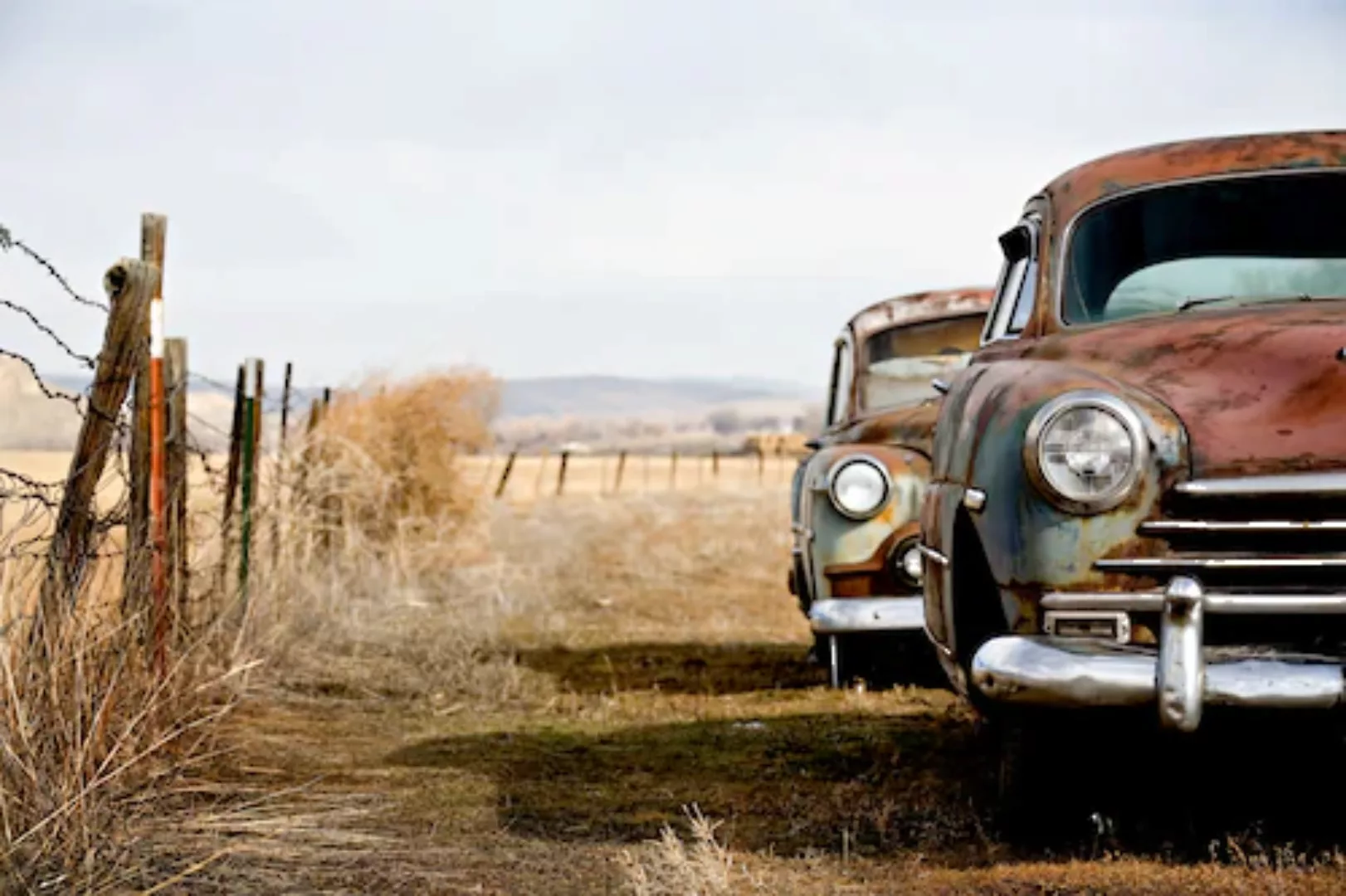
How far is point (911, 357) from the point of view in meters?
9.99

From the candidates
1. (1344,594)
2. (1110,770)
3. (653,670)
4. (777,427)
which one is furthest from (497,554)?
(777,427)

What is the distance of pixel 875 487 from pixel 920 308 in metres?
1.92

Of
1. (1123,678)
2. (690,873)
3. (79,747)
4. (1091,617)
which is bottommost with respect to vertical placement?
(690,873)

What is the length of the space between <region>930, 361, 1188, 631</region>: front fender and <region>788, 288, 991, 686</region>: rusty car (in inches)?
131

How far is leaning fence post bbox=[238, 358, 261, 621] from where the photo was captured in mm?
8789

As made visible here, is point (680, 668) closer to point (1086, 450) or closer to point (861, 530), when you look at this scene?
point (861, 530)

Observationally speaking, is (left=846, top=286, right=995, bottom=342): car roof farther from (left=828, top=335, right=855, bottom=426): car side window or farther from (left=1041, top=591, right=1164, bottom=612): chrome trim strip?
(left=1041, top=591, right=1164, bottom=612): chrome trim strip

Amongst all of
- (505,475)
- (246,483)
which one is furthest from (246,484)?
(505,475)

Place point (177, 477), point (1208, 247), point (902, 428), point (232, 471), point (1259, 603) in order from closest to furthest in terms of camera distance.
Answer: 1. point (1259, 603)
2. point (1208, 247)
3. point (177, 477)
4. point (902, 428)
5. point (232, 471)

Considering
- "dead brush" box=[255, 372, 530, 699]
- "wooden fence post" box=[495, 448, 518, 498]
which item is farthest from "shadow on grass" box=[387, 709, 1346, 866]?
"wooden fence post" box=[495, 448, 518, 498]

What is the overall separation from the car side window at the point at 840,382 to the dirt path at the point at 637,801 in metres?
1.50

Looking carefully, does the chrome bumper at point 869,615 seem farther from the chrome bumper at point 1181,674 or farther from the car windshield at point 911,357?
the chrome bumper at point 1181,674

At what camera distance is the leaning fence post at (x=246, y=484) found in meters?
8.79

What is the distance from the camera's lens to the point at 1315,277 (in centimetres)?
548
